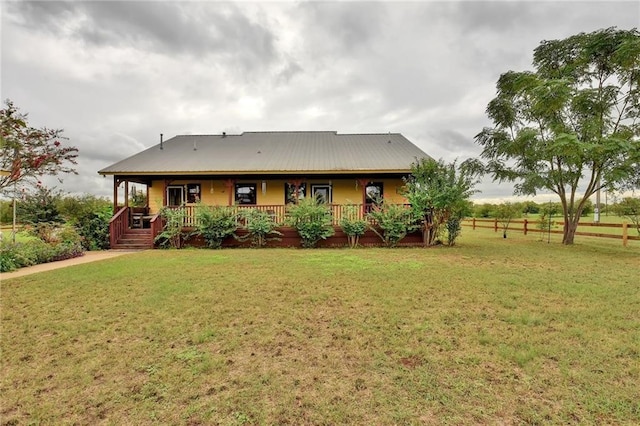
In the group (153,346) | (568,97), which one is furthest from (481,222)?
(153,346)

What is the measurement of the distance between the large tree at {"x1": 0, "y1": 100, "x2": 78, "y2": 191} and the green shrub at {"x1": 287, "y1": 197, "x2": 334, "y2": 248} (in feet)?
29.4

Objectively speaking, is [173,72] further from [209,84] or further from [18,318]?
[18,318]

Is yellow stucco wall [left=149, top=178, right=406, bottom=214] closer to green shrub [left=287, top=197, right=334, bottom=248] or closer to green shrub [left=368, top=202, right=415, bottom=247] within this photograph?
green shrub [left=368, top=202, right=415, bottom=247]

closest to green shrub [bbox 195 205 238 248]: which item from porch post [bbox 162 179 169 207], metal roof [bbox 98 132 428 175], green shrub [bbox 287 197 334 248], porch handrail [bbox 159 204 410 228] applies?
porch handrail [bbox 159 204 410 228]

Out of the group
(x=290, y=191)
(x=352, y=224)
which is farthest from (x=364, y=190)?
(x=290, y=191)

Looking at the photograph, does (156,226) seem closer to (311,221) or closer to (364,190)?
(311,221)

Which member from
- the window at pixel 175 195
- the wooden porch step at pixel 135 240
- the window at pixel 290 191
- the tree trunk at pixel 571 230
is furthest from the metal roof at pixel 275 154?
the tree trunk at pixel 571 230

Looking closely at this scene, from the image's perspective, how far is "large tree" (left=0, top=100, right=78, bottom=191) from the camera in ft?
33.7

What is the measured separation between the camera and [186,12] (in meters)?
10.7

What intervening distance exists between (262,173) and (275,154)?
2.52 metres

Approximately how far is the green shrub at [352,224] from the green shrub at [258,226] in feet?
9.10

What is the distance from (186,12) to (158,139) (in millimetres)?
9251

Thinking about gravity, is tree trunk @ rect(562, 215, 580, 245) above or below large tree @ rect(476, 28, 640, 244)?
below

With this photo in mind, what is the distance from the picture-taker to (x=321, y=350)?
3.48 m
